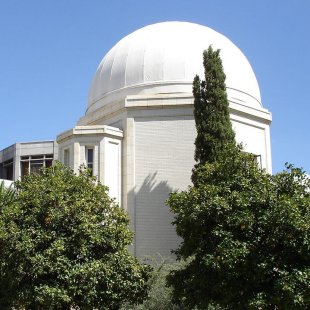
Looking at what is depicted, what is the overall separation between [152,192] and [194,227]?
34.8 feet

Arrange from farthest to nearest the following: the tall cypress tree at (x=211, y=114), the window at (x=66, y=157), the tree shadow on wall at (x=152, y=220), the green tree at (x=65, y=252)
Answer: the window at (x=66, y=157) → the tree shadow on wall at (x=152, y=220) → the tall cypress tree at (x=211, y=114) → the green tree at (x=65, y=252)

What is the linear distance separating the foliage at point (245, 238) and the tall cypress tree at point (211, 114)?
610 centimetres

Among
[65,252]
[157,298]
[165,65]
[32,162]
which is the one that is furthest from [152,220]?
[32,162]

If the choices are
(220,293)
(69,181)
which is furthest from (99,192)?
(220,293)

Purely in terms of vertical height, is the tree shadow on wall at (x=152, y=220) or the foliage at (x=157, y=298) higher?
the tree shadow on wall at (x=152, y=220)

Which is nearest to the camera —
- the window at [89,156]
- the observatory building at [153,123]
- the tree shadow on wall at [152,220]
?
the tree shadow on wall at [152,220]

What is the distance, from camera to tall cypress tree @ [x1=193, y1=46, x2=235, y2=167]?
23.2 m

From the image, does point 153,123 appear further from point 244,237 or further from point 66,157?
point 244,237

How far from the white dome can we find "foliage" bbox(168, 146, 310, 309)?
12.6 meters

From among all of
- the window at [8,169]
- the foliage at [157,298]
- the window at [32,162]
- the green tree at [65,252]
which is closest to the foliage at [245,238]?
the green tree at [65,252]

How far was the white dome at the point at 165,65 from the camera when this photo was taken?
29531mm

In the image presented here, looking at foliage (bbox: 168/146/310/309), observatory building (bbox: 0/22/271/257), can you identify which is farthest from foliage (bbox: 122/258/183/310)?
observatory building (bbox: 0/22/271/257)

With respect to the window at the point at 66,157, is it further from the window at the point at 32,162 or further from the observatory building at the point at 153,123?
the window at the point at 32,162

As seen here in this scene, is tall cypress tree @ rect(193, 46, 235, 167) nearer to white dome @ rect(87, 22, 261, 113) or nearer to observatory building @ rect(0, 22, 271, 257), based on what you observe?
observatory building @ rect(0, 22, 271, 257)
